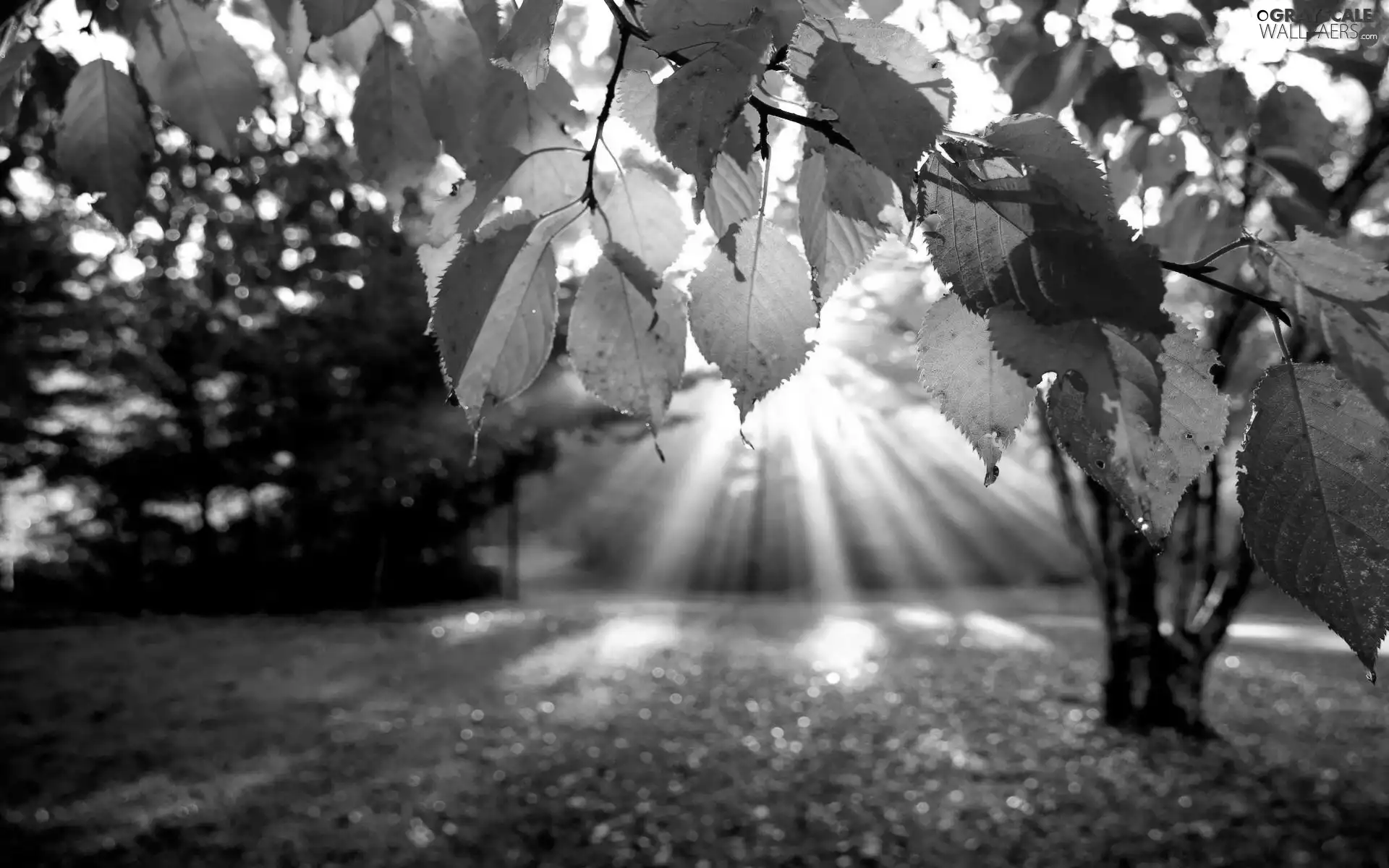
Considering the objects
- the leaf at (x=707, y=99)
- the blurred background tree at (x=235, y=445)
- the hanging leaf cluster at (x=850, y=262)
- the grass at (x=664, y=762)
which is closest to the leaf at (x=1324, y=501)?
the hanging leaf cluster at (x=850, y=262)

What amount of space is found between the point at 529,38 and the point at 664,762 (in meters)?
5.07

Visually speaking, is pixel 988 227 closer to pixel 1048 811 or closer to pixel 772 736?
pixel 1048 811

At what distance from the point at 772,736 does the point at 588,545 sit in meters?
16.7

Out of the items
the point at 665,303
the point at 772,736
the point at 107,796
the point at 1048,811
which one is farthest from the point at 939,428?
the point at 665,303

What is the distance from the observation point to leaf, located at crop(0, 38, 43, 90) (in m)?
0.89

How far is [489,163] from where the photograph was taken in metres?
0.78

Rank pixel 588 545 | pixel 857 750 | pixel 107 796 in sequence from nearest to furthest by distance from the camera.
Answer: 1. pixel 107 796
2. pixel 857 750
3. pixel 588 545

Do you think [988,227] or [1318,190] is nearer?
[988,227]

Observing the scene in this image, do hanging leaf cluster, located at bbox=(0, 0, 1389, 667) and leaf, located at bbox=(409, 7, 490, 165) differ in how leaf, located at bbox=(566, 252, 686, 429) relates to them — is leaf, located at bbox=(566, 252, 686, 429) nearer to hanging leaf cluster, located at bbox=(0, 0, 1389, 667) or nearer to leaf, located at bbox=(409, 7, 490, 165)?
hanging leaf cluster, located at bbox=(0, 0, 1389, 667)

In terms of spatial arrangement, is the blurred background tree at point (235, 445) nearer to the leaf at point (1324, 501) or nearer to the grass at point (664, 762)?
Result: the grass at point (664, 762)

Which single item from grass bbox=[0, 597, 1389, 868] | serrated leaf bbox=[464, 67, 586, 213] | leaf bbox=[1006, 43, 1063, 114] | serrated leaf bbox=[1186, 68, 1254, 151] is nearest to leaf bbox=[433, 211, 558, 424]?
serrated leaf bbox=[464, 67, 586, 213]

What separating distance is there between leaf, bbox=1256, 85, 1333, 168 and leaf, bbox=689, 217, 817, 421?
4.01 ft

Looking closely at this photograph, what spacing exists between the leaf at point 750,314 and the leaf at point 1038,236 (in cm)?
14

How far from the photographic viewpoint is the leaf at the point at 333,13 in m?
0.78
